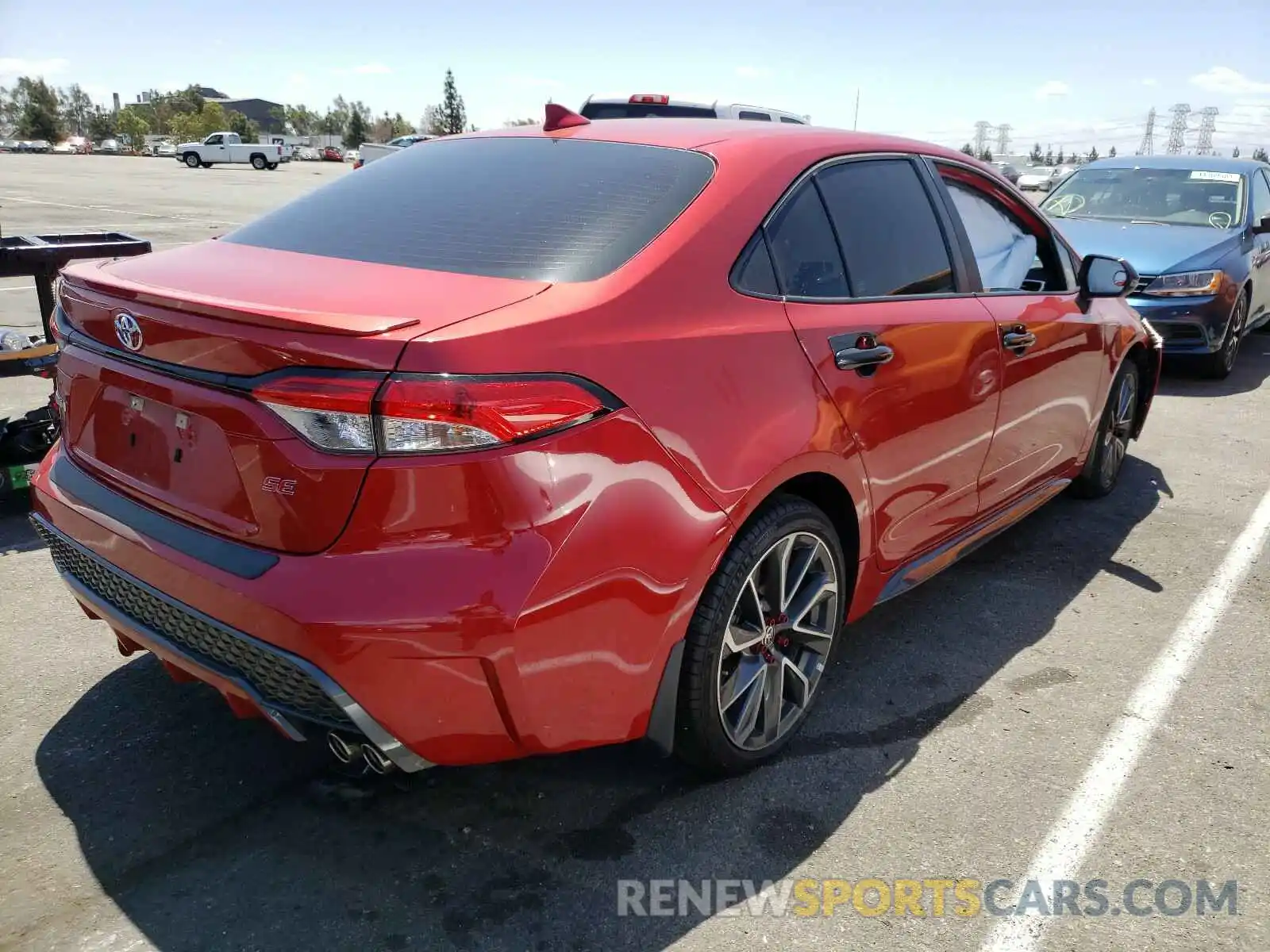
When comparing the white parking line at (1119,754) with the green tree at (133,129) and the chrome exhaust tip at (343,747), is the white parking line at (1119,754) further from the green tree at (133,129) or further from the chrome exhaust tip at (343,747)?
the green tree at (133,129)

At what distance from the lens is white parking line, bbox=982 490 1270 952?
7.72 feet

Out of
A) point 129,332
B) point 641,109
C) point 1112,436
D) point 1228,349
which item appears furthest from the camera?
point 641,109


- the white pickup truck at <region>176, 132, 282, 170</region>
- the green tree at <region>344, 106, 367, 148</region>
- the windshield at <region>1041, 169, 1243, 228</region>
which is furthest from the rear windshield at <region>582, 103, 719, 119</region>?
the green tree at <region>344, 106, 367, 148</region>

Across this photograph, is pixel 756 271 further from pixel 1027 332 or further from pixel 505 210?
pixel 1027 332

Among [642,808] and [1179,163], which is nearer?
[642,808]

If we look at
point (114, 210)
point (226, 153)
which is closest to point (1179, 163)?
point (114, 210)

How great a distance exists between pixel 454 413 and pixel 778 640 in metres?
1.27

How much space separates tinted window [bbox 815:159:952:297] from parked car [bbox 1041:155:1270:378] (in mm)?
5094

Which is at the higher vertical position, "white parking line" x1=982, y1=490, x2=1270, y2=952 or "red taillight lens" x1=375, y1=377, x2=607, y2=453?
"red taillight lens" x1=375, y1=377, x2=607, y2=453

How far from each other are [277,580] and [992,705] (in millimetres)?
2286

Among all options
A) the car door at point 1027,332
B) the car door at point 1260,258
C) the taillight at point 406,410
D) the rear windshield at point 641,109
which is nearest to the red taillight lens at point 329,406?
the taillight at point 406,410

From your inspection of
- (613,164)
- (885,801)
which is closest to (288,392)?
(613,164)

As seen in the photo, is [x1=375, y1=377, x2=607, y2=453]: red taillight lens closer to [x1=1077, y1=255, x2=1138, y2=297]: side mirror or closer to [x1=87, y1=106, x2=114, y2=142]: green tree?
[x1=1077, y1=255, x2=1138, y2=297]: side mirror

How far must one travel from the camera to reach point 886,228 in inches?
124
